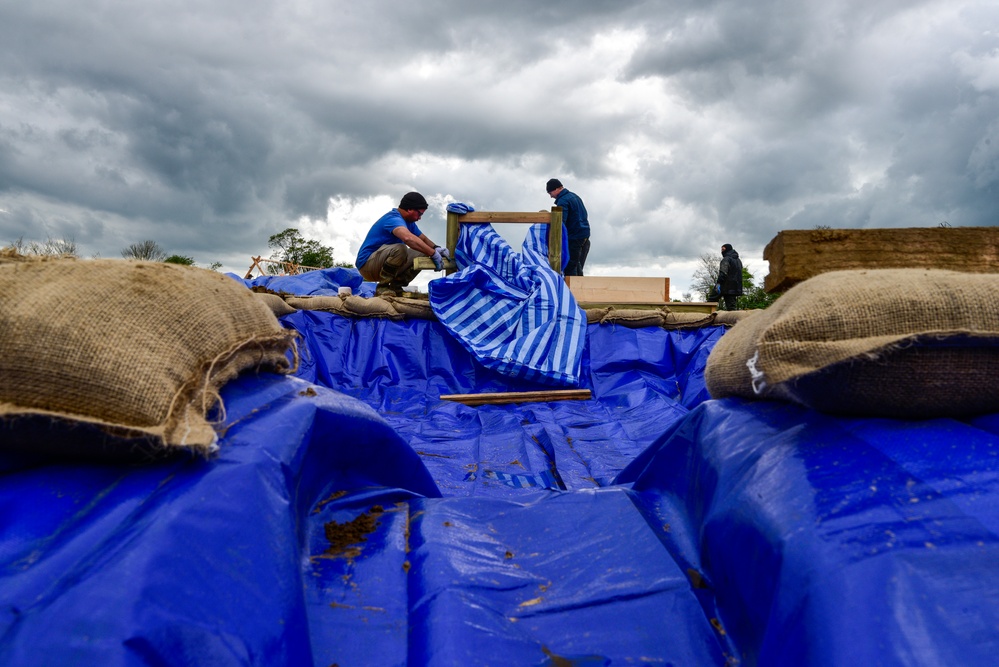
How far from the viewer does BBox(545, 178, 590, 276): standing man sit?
6305 mm

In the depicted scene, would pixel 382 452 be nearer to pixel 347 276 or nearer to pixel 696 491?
pixel 696 491

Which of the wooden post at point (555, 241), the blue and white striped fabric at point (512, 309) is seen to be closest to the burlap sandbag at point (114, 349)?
the blue and white striped fabric at point (512, 309)

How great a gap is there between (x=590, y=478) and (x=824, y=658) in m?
1.60

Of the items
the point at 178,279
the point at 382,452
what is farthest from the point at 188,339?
the point at 382,452

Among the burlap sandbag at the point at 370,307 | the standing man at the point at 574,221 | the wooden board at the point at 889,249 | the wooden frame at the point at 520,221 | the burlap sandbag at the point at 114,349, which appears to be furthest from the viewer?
the standing man at the point at 574,221

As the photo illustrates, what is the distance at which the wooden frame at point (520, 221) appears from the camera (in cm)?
435

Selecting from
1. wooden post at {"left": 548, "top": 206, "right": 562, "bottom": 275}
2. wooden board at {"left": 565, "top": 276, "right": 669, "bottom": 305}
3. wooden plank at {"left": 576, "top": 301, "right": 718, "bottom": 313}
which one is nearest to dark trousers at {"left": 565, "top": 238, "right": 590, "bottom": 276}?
wooden board at {"left": 565, "top": 276, "right": 669, "bottom": 305}

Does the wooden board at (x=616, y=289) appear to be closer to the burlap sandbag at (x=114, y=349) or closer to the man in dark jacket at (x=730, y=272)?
the man in dark jacket at (x=730, y=272)

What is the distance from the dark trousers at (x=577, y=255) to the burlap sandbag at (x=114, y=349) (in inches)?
220

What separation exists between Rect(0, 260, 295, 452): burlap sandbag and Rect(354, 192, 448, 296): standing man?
3.73 m

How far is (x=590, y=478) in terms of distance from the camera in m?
2.22

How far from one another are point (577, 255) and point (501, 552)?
558 cm

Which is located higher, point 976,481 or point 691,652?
point 976,481

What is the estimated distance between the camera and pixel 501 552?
113cm
